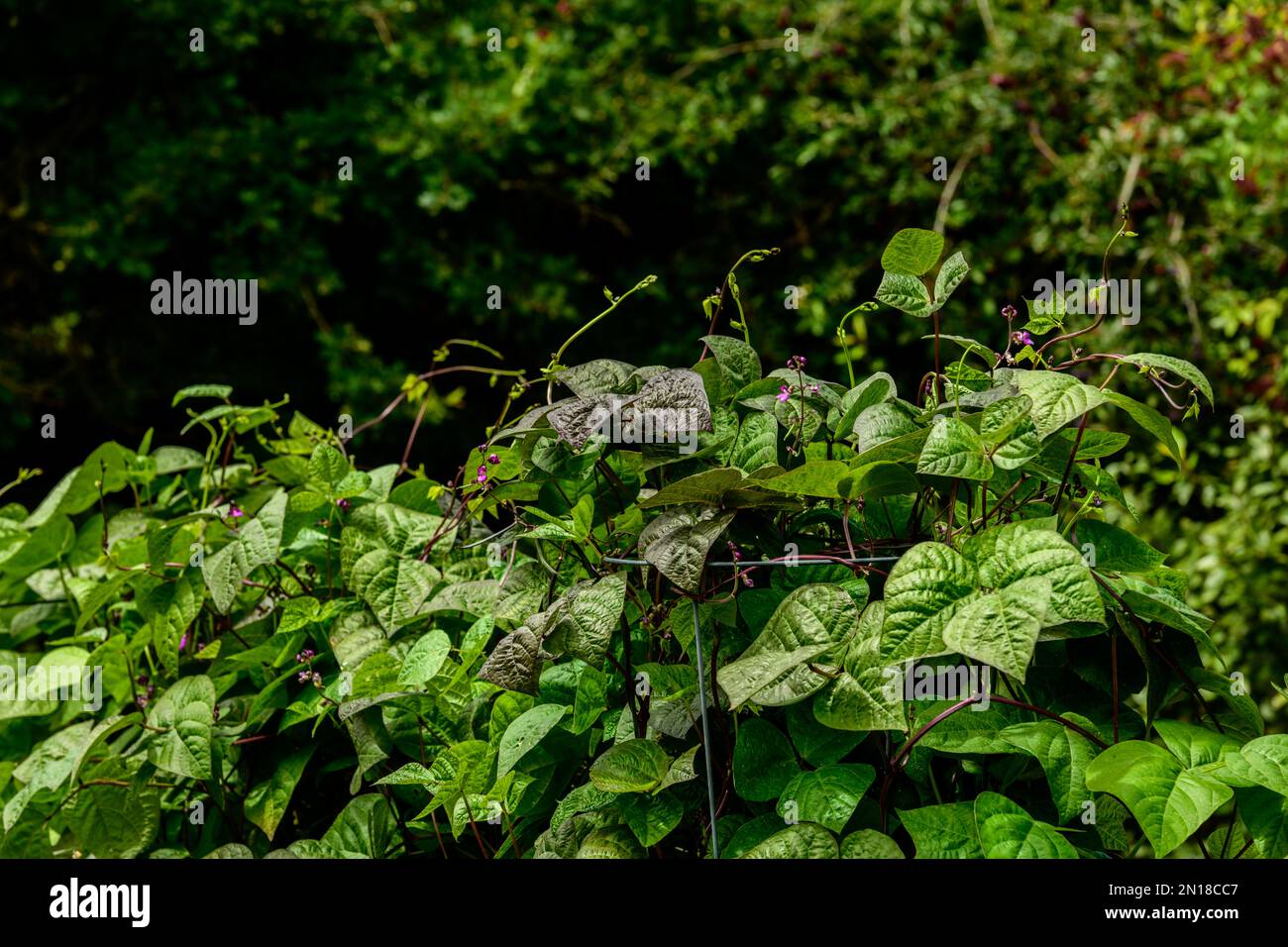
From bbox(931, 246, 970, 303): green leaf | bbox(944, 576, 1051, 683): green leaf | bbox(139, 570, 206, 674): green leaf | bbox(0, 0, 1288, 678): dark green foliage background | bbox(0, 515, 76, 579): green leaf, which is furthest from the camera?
bbox(0, 0, 1288, 678): dark green foliage background

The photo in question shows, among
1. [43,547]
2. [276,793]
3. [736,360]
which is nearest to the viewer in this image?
[736,360]

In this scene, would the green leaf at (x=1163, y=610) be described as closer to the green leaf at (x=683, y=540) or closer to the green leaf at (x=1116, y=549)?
the green leaf at (x=1116, y=549)

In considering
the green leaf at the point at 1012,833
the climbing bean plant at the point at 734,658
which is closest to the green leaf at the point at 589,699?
the climbing bean plant at the point at 734,658

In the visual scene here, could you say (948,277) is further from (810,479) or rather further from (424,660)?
(424,660)

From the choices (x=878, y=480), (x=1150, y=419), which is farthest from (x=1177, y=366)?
(x=878, y=480)

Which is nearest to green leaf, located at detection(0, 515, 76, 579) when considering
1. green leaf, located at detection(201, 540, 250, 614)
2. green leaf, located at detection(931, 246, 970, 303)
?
green leaf, located at detection(201, 540, 250, 614)

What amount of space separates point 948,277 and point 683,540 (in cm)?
34

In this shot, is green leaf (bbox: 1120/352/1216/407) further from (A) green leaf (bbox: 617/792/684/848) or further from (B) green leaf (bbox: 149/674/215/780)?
(B) green leaf (bbox: 149/674/215/780)

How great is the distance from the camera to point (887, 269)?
106 cm

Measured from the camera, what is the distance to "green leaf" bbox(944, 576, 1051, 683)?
814mm

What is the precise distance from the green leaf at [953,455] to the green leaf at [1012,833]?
25 centimetres

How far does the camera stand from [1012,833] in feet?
2.95
